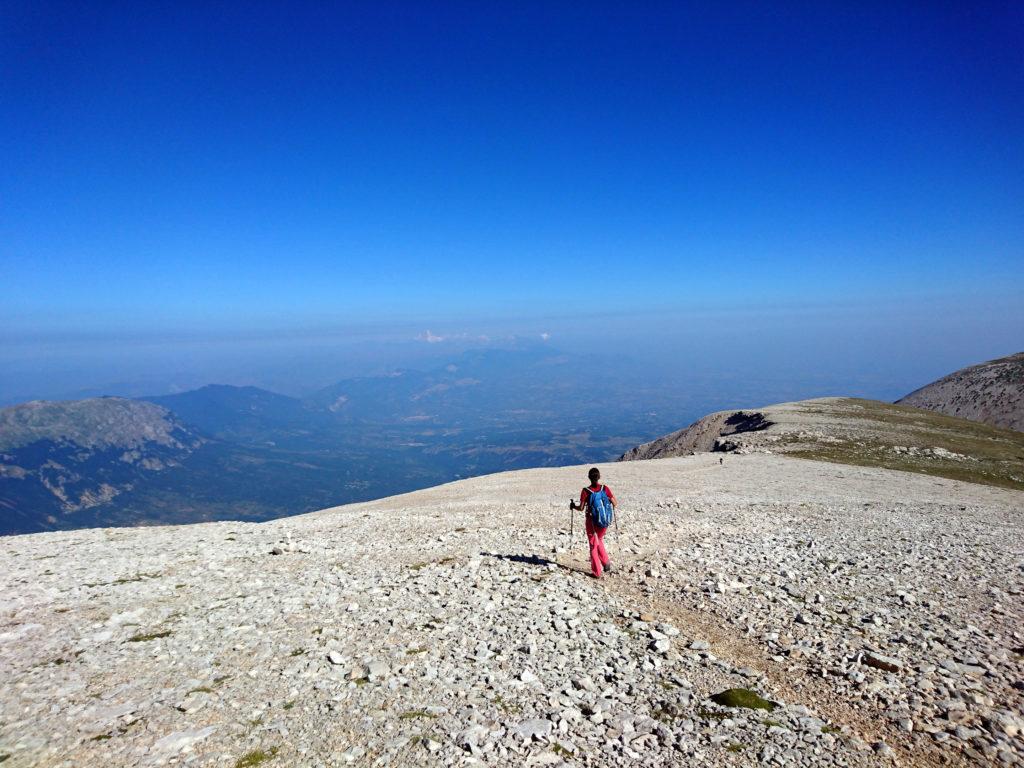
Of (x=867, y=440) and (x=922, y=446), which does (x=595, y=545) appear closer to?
(x=867, y=440)

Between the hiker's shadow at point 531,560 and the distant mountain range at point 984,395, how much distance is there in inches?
4556

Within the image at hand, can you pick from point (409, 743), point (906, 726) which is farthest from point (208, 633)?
point (906, 726)

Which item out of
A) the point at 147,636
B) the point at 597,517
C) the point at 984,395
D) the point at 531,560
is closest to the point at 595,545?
the point at 597,517

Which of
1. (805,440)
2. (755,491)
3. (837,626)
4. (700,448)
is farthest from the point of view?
(700,448)

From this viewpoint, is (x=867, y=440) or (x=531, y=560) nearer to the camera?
(x=531, y=560)

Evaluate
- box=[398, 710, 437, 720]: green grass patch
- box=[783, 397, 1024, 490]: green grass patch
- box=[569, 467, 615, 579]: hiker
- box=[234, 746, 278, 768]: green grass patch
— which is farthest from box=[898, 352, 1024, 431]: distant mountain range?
box=[234, 746, 278, 768]: green grass patch

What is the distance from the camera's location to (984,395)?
10575 cm

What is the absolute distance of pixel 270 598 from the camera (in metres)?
13.6

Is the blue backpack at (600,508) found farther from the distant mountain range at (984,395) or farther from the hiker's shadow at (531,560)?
the distant mountain range at (984,395)

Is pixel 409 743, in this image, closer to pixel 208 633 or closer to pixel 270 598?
pixel 208 633

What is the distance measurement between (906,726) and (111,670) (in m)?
13.7

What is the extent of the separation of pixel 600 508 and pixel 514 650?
5.41 m

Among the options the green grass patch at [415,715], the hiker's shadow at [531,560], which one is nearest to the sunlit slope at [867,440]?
the hiker's shadow at [531,560]

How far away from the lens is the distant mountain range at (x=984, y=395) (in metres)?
97.4
